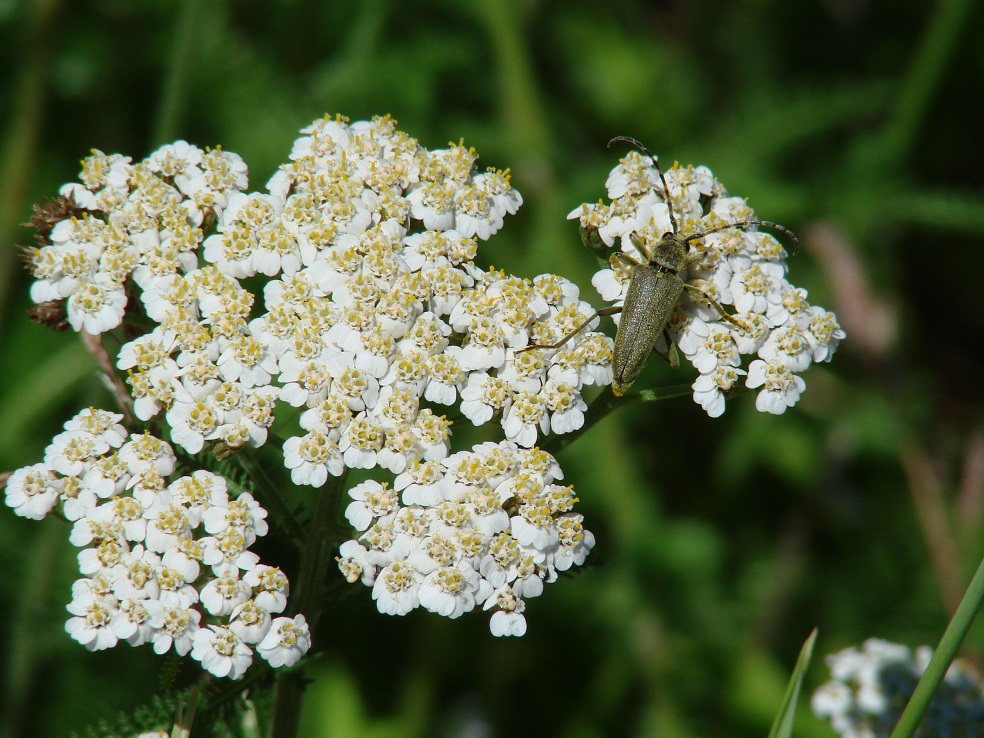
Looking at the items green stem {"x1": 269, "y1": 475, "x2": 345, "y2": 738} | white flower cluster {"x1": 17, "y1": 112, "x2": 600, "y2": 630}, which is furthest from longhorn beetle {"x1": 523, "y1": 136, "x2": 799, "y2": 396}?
green stem {"x1": 269, "y1": 475, "x2": 345, "y2": 738}

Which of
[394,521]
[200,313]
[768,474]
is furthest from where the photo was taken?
[768,474]

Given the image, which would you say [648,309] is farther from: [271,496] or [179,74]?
[179,74]

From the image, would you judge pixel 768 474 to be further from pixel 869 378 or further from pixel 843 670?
pixel 843 670

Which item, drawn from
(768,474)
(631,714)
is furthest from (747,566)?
(631,714)

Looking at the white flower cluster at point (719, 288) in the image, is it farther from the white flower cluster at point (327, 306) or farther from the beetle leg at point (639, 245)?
the white flower cluster at point (327, 306)

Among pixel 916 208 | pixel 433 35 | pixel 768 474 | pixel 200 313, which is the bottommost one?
pixel 200 313

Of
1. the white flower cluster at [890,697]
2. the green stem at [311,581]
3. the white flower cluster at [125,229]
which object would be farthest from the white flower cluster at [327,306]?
the white flower cluster at [890,697]
